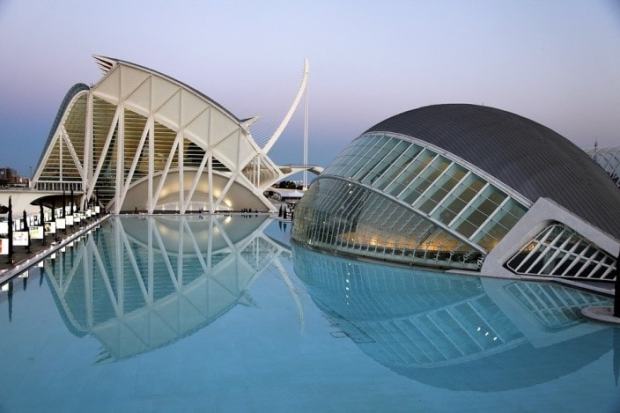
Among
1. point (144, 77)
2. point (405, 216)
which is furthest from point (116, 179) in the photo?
point (405, 216)

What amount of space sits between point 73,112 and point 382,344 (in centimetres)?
5496

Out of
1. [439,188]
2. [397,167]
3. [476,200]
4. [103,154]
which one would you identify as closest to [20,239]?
[397,167]

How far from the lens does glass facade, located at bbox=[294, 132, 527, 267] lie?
69.7 ft

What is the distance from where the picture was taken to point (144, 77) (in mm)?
57000

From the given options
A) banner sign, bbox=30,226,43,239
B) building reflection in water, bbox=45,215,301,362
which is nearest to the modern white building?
building reflection in water, bbox=45,215,301,362

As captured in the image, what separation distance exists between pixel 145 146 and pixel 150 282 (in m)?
45.6

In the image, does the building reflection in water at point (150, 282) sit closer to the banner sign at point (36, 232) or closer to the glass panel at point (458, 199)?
the banner sign at point (36, 232)

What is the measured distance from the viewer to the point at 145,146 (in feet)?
204

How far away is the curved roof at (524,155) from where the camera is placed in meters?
21.0

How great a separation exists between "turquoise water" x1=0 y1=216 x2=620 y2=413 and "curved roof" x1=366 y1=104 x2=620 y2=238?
3.78 m

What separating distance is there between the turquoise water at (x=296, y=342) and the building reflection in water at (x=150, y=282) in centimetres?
8

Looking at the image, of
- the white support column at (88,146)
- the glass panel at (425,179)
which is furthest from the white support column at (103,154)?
the glass panel at (425,179)

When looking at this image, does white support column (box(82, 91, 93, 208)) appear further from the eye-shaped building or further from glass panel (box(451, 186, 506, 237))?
glass panel (box(451, 186, 506, 237))

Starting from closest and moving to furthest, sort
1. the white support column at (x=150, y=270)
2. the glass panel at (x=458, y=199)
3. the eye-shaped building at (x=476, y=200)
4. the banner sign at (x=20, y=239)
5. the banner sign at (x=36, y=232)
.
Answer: the white support column at (x=150, y=270)
the eye-shaped building at (x=476, y=200)
the glass panel at (x=458, y=199)
the banner sign at (x=20, y=239)
the banner sign at (x=36, y=232)
